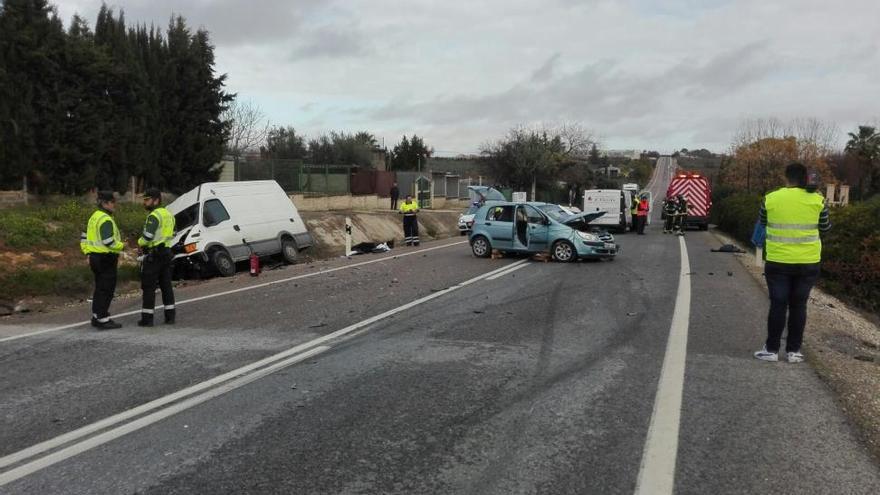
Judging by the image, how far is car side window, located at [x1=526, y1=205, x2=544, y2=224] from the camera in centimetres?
1695

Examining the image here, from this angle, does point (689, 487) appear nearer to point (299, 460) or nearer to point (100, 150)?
point (299, 460)

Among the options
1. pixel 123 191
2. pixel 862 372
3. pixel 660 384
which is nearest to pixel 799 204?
pixel 862 372

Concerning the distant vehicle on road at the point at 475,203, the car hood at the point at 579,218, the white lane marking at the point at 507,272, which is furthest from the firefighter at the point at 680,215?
the white lane marking at the point at 507,272

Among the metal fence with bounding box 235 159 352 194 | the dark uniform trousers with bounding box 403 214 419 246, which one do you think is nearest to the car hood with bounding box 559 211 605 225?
the dark uniform trousers with bounding box 403 214 419 246

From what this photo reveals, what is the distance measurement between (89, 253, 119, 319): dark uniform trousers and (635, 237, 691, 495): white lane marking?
6843 millimetres

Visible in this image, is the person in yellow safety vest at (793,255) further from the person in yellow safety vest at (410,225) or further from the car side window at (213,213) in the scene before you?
the person in yellow safety vest at (410,225)

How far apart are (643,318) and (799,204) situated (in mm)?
2813

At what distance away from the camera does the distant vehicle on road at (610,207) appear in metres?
29.6

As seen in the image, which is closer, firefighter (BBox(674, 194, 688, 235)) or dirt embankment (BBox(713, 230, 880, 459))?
dirt embankment (BBox(713, 230, 880, 459))

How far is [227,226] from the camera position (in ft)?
51.9

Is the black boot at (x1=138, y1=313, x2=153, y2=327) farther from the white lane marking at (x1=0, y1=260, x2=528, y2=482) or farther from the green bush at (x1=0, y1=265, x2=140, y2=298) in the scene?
the green bush at (x1=0, y1=265, x2=140, y2=298)

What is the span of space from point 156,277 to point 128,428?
15.2ft

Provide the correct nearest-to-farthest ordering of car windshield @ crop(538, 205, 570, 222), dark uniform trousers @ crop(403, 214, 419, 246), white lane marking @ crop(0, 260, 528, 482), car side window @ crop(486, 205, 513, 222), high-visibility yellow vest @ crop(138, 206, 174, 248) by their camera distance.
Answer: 1. white lane marking @ crop(0, 260, 528, 482)
2. high-visibility yellow vest @ crop(138, 206, 174, 248)
3. car windshield @ crop(538, 205, 570, 222)
4. car side window @ crop(486, 205, 513, 222)
5. dark uniform trousers @ crop(403, 214, 419, 246)

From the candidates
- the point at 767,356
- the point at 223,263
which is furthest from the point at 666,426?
the point at 223,263
